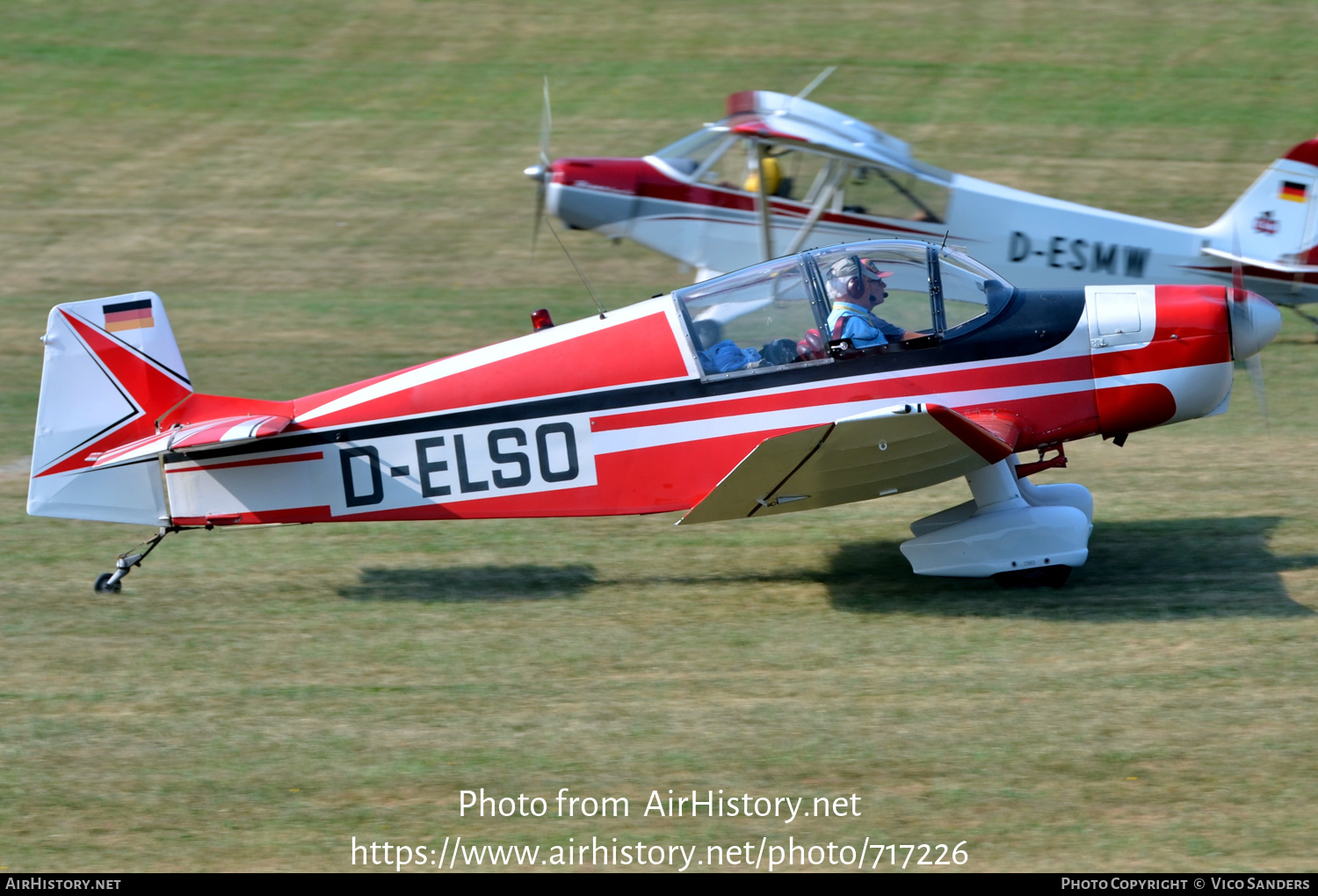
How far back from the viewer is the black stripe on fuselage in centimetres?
741

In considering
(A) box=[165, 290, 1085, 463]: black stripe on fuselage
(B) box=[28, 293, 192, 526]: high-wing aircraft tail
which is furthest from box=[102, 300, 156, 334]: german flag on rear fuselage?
(A) box=[165, 290, 1085, 463]: black stripe on fuselage

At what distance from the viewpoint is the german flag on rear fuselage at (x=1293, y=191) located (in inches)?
465

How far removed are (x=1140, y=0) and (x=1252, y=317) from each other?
66.7ft

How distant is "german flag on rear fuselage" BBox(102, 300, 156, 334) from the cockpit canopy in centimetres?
329

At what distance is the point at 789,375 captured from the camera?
7449 mm

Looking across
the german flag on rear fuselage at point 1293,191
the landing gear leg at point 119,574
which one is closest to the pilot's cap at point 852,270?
the landing gear leg at point 119,574

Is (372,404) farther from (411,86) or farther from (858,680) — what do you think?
(411,86)

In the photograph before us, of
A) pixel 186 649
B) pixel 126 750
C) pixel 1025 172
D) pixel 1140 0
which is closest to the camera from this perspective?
pixel 126 750

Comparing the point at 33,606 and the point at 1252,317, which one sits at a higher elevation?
the point at 1252,317

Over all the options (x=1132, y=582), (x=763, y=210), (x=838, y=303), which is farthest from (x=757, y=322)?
(x=763, y=210)

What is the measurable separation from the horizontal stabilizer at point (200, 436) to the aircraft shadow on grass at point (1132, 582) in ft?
11.5

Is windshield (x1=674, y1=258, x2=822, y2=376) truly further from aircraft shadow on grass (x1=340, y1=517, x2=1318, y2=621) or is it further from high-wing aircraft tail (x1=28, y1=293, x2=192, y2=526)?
high-wing aircraft tail (x1=28, y1=293, x2=192, y2=526)

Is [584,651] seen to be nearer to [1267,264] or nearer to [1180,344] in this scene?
[1180,344]

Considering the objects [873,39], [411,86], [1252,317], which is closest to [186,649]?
[1252,317]
